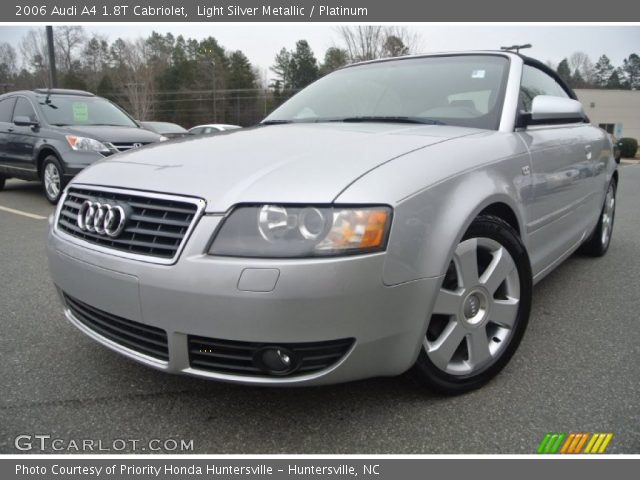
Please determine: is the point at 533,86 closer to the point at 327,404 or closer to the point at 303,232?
the point at 303,232

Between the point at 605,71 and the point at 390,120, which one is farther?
the point at 605,71

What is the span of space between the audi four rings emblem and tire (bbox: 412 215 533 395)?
115 centimetres

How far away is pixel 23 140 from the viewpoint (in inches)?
269

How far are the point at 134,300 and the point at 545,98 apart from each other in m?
2.05

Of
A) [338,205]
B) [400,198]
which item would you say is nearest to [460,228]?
[400,198]

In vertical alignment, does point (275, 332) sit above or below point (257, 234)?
below

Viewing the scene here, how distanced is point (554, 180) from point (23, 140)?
272 inches

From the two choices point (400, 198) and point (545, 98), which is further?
point (545, 98)

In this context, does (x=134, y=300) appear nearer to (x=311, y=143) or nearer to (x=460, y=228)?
(x=311, y=143)

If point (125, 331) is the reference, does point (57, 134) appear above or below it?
above

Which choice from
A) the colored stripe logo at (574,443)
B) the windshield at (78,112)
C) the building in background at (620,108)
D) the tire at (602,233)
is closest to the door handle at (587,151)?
the tire at (602,233)

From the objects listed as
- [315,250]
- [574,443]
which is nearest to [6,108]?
[315,250]

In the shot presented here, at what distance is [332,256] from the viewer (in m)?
1.48

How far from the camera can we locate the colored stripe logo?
1.66 metres
